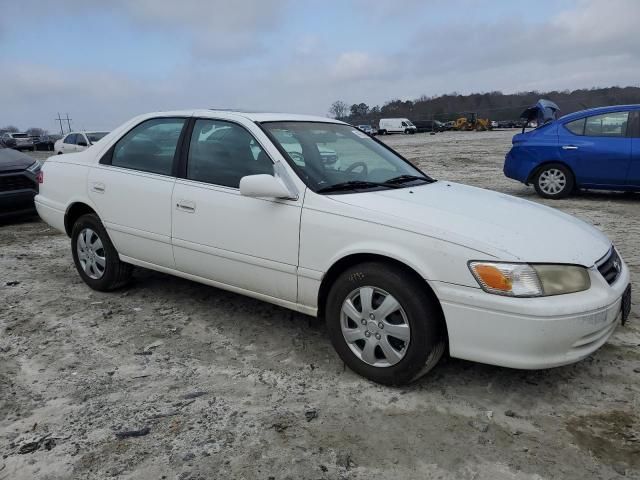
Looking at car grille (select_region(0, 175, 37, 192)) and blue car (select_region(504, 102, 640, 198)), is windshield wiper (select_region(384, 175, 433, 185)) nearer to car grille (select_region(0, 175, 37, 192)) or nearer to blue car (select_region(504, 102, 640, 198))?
blue car (select_region(504, 102, 640, 198))

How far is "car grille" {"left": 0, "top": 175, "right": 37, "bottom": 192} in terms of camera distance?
744 centimetres

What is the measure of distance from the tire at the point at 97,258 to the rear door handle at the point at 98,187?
0.78 ft

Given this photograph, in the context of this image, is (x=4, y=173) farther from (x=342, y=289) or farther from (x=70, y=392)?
(x=342, y=289)

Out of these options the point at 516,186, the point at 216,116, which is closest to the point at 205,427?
the point at 216,116

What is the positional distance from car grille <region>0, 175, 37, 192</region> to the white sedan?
151 inches

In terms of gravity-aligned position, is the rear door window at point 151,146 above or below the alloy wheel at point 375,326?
above

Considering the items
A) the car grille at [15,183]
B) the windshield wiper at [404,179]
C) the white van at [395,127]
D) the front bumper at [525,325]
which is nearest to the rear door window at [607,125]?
the windshield wiper at [404,179]

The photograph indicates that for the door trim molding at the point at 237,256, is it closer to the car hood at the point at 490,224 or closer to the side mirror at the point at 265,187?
the side mirror at the point at 265,187

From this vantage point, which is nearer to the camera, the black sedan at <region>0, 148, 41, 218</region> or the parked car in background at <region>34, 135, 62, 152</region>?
Result: the black sedan at <region>0, 148, 41, 218</region>

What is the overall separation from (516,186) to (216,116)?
333 inches

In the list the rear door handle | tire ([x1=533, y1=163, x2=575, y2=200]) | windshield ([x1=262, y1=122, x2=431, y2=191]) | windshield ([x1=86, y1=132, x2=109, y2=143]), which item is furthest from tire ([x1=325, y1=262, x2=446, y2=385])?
windshield ([x1=86, y1=132, x2=109, y2=143])

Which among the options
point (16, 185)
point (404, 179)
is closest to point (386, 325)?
point (404, 179)

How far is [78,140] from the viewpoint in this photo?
1830 cm

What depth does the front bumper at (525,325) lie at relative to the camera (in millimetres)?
2537
